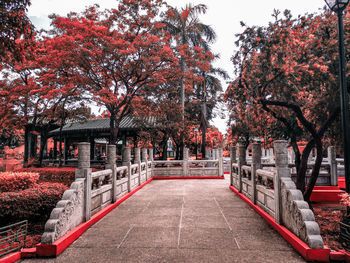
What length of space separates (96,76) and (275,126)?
9579 mm

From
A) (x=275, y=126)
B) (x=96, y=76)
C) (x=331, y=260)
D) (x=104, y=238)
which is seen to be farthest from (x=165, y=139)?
(x=331, y=260)

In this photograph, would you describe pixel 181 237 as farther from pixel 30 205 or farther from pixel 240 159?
pixel 240 159

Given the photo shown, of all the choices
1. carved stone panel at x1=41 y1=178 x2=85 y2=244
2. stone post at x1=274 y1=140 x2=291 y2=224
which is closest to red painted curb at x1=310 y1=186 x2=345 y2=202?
stone post at x1=274 y1=140 x2=291 y2=224

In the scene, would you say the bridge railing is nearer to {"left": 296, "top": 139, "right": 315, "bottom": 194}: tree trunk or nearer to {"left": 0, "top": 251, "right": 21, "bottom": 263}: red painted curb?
{"left": 296, "top": 139, "right": 315, "bottom": 194}: tree trunk

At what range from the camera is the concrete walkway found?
3814 mm

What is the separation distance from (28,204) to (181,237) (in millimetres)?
3992

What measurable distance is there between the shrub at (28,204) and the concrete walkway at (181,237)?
158cm

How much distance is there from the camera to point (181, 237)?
4.58 meters

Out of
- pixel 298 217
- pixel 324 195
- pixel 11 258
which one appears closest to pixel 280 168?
pixel 298 217

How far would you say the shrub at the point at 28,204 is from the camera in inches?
221

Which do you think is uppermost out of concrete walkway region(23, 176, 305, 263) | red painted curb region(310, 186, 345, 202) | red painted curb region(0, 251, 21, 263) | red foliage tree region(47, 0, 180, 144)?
red foliage tree region(47, 0, 180, 144)

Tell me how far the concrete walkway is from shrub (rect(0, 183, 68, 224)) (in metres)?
1.58

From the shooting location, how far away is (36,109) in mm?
17188

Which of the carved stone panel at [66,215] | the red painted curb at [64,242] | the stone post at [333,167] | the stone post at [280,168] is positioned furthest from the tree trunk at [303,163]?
the carved stone panel at [66,215]
